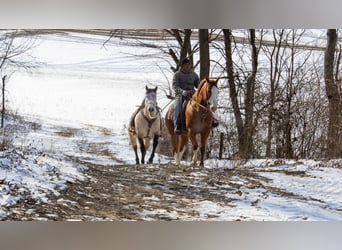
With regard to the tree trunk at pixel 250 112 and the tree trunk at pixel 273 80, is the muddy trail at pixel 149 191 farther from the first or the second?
the tree trunk at pixel 273 80

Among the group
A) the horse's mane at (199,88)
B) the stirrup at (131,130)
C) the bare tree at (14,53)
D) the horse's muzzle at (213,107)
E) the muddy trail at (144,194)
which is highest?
the bare tree at (14,53)

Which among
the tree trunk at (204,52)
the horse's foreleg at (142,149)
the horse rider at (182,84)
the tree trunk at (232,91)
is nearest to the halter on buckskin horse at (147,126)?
the horse's foreleg at (142,149)

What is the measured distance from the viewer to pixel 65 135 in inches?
156

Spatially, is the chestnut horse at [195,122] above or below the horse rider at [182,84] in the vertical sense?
below

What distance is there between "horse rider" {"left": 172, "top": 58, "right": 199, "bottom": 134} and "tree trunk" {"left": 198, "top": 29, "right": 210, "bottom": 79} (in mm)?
72

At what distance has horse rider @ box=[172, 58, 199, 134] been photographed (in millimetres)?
4031

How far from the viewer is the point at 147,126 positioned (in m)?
4.06

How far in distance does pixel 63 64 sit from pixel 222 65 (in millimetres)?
1205

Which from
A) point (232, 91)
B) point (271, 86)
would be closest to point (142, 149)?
point (232, 91)

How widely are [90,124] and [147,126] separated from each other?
0.44 meters

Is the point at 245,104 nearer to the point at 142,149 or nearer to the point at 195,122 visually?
the point at 195,122

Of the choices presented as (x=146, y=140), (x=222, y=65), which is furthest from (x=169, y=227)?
(x=222, y=65)

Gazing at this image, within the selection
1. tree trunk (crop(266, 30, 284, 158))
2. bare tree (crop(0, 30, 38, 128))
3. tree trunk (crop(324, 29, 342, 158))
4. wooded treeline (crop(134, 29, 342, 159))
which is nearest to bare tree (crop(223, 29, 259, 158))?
wooded treeline (crop(134, 29, 342, 159))

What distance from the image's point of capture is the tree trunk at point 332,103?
13.1 feet
